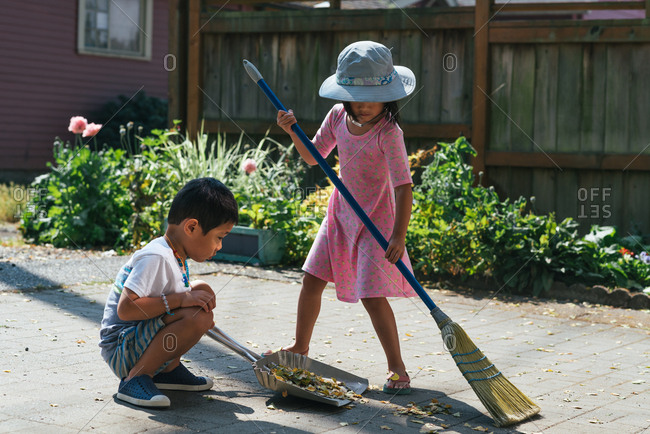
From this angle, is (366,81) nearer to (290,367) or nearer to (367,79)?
(367,79)

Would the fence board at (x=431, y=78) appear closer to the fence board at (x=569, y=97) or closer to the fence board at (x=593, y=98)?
the fence board at (x=569, y=97)

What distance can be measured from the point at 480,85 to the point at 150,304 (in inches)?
189

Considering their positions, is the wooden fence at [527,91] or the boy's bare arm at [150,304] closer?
the boy's bare arm at [150,304]

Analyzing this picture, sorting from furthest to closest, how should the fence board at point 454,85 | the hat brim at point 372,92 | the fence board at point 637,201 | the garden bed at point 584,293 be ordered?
the fence board at point 454,85 < the fence board at point 637,201 < the garden bed at point 584,293 < the hat brim at point 372,92

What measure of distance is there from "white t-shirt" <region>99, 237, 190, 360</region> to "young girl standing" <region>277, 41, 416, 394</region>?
788 millimetres

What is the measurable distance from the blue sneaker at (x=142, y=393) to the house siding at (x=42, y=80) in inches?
472

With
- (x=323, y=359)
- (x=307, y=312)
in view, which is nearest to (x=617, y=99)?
(x=323, y=359)

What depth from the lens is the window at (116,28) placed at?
1579 centimetres

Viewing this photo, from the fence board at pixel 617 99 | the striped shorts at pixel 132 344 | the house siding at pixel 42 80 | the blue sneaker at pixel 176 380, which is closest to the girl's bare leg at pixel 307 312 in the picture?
the blue sneaker at pixel 176 380

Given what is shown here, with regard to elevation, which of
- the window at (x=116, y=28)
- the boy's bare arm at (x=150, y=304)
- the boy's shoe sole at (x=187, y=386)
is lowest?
the boy's shoe sole at (x=187, y=386)

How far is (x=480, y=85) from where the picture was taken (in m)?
7.16

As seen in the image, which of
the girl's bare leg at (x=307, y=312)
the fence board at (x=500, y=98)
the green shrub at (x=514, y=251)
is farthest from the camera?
the fence board at (x=500, y=98)

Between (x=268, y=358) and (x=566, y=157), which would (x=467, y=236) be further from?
(x=268, y=358)

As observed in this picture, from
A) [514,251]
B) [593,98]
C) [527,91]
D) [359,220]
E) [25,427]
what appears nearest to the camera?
[25,427]
